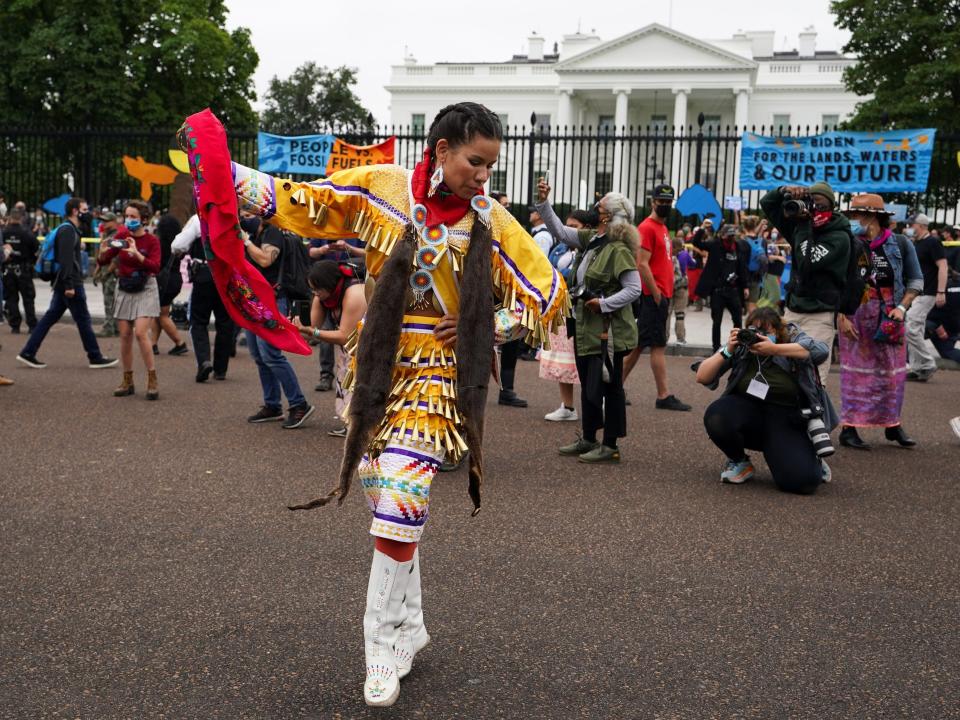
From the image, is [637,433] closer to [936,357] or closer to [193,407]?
[193,407]

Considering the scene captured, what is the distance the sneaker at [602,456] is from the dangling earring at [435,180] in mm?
3804

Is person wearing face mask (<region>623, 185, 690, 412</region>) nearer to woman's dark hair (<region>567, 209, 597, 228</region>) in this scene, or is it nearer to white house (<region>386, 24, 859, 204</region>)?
woman's dark hair (<region>567, 209, 597, 228</region>)

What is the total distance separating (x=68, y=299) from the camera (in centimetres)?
1025

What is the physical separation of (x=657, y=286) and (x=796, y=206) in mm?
2137

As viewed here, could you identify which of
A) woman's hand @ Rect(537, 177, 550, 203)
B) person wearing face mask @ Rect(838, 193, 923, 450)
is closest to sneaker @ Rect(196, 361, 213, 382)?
woman's hand @ Rect(537, 177, 550, 203)

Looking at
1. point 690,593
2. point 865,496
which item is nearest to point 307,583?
point 690,593

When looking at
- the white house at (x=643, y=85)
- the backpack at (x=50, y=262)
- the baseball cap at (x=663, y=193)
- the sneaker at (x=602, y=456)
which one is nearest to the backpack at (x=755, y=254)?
the baseball cap at (x=663, y=193)

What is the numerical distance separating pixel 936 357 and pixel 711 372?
8.24m

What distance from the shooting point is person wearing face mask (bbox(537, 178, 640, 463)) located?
22.2ft

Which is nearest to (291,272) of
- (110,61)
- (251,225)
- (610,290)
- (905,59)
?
(251,225)

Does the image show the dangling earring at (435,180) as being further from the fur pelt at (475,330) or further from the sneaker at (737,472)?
the sneaker at (737,472)

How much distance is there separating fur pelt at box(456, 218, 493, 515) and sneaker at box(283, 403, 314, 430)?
4.64m

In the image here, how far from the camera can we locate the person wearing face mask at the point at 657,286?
27.4ft

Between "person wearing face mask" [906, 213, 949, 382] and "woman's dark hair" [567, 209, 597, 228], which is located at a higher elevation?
"woman's dark hair" [567, 209, 597, 228]
